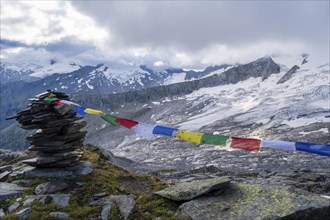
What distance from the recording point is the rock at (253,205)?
13555 millimetres

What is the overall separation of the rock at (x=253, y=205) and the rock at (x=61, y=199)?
197 inches

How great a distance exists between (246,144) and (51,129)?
32.9ft

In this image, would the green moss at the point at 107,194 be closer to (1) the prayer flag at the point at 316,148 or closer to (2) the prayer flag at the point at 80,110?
(2) the prayer flag at the point at 80,110

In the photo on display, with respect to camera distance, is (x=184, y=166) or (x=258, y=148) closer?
(x=258, y=148)

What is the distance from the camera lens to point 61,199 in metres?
16.0

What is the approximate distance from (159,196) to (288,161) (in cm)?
13408

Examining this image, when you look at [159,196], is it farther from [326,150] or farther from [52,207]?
[326,150]

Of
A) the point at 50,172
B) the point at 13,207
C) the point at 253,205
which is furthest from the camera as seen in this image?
the point at 50,172

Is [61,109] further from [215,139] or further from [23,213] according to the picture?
[215,139]

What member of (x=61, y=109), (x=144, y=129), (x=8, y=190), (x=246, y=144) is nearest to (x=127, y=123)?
(x=144, y=129)

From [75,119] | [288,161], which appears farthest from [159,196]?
[288,161]

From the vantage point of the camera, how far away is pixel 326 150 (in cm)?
1158

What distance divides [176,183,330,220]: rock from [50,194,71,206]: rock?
16.4 ft

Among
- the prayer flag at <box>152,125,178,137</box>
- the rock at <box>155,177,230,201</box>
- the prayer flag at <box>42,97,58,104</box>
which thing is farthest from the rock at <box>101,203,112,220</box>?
the prayer flag at <box>42,97,58,104</box>
